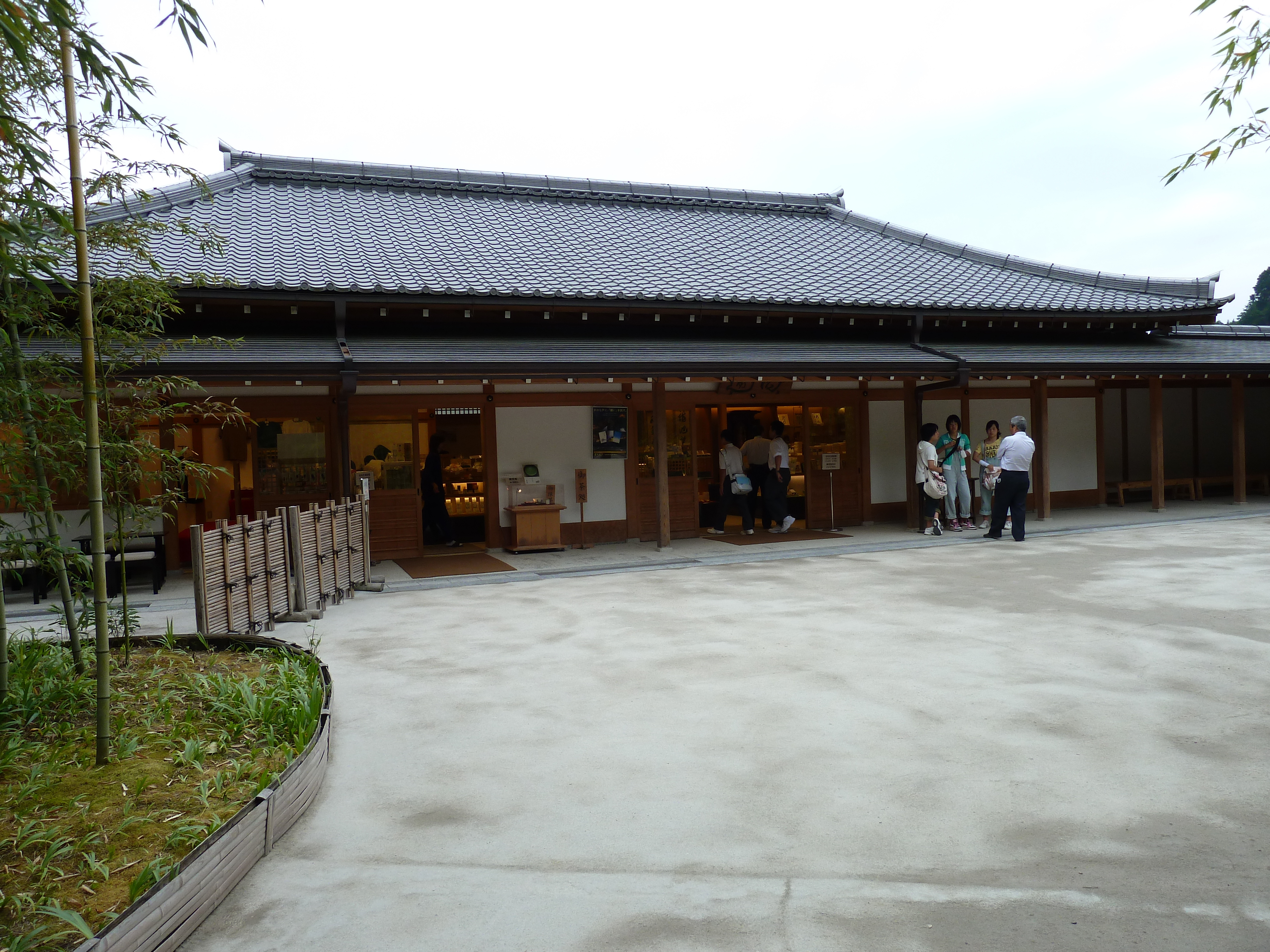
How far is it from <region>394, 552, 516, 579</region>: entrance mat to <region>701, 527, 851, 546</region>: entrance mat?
3263 mm

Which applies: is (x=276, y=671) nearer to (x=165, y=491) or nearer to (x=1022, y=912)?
(x=165, y=491)

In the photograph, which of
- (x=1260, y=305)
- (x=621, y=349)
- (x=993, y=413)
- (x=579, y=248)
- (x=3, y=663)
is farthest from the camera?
(x=1260, y=305)

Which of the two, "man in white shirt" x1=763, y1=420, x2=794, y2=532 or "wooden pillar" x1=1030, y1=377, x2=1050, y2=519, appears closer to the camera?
"man in white shirt" x1=763, y1=420, x2=794, y2=532

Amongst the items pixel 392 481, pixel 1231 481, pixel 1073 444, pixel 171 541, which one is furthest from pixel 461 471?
pixel 1231 481

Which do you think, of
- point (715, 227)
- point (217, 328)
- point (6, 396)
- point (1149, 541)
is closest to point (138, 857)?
point (6, 396)

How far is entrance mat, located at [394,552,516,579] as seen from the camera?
387 inches

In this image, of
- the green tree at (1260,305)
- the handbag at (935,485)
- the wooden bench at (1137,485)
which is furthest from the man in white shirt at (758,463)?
the green tree at (1260,305)

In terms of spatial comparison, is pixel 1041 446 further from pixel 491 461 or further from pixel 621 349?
pixel 491 461

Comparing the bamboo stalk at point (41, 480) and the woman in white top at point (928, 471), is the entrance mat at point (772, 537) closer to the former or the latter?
the woman in white top at point (928, 471)

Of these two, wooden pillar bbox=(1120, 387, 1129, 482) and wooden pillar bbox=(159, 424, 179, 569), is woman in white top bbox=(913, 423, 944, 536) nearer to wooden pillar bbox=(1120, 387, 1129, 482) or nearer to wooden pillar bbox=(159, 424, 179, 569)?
wooden pillar bbox=(1120, 387, 1129, 482)

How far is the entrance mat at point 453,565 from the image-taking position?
9.84 m

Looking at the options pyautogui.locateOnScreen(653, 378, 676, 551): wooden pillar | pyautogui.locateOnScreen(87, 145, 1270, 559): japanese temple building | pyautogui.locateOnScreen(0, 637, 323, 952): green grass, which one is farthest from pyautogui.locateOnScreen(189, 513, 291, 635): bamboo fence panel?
pyautogui.locateOnScreen(653, 378, 676, 551): wooden pillar

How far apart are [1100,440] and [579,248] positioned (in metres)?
9.43

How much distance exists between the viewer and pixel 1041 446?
1312 cm
